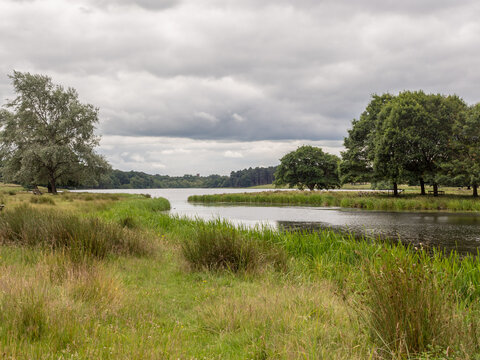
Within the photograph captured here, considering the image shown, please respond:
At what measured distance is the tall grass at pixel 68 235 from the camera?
828 cm

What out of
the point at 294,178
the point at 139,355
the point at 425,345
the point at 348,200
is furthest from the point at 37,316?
the point at 294,178

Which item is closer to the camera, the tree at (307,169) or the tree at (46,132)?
the tree at (46,132)

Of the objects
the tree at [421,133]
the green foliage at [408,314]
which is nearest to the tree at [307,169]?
the tree at [421,133]

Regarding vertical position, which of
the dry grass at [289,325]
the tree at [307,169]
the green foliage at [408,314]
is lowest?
the dry grass at [289,325]

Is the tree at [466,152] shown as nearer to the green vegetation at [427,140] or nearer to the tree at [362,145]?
the green vegetation at [427,140]

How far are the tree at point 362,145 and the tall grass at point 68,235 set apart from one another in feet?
124

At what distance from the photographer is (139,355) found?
3131mm

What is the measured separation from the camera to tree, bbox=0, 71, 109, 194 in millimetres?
39438

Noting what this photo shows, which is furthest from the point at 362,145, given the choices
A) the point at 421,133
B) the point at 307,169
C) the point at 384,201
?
the point at 307,169

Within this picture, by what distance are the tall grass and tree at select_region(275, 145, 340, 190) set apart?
209ft

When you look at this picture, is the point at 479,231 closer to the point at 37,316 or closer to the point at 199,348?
the point at 199,348

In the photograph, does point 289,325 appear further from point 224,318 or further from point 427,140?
point 427,140

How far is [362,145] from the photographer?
45.3m

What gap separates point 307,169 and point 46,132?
48650 millimetres
